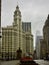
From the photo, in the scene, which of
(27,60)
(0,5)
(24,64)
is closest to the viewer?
(24,64)

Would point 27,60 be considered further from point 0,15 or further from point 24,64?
point 0,15

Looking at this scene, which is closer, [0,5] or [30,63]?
[30,63]

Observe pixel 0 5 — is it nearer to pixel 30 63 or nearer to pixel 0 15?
pixel 0 15

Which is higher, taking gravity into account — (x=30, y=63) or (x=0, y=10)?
(x=0, y=10)

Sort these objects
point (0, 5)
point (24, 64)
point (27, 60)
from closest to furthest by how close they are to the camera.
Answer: point (24, 64) < point (27, 60) < point (0, 5)

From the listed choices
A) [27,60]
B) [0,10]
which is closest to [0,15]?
[0,10]

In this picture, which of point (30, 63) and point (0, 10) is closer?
point (30, 63)

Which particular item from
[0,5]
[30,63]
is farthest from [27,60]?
[0,5]

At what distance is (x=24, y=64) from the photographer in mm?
64375

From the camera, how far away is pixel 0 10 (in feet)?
308

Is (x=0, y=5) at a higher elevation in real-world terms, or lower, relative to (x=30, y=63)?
higher

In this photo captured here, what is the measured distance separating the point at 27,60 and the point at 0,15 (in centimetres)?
3048

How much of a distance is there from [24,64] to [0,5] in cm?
3446

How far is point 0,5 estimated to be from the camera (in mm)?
92000
